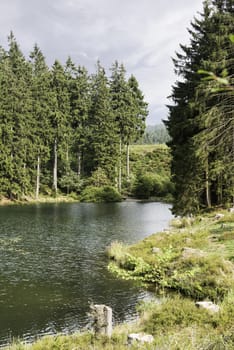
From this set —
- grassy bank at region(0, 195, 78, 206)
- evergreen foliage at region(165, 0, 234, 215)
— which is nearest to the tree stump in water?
evergreen foliage at region(165, 0, 234, 215)

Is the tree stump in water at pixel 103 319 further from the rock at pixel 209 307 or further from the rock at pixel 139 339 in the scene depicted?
the rock at pixel 209 307

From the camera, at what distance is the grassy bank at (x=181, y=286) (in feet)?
21.5

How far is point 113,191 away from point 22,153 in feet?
46.0

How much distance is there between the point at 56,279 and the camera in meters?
13.4

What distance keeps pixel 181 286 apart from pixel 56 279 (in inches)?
186

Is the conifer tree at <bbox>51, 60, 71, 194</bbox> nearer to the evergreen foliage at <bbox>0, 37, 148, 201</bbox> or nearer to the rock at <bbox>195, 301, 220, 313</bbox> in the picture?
the evergreen foliage at <bbox>0, 37, 148, 201</bbox>

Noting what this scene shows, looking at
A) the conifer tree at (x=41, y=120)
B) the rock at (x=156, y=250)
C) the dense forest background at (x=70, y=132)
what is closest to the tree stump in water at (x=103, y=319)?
the rock at (x=156, y=250)

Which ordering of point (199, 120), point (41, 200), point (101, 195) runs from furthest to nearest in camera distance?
1. point (101, 195)
2. point (41, 200)
3. point (199, 120)

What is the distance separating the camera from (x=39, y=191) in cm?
5288

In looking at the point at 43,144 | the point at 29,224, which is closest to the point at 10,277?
the point at 29,224

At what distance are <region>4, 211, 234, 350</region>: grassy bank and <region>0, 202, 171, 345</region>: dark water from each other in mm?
985

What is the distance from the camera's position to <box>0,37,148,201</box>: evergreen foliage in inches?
1836

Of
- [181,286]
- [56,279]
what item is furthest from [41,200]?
[181,286]

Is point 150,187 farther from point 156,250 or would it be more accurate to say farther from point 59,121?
point 156,250
